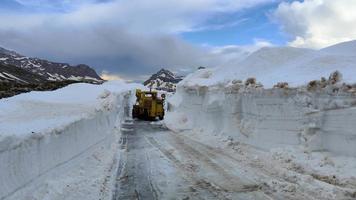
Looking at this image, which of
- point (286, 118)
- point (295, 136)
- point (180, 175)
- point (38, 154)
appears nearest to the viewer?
point (38, 154)

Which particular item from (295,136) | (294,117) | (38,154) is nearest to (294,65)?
(294,117)

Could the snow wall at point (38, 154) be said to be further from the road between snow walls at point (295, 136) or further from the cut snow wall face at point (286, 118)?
the cut snow wall face at point (286, 118)

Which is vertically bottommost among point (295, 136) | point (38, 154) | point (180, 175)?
point (180, 175)

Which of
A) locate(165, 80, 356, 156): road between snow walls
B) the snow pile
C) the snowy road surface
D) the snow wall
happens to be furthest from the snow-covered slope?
the snow wall

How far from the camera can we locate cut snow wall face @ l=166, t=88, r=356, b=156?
13150 millimetres

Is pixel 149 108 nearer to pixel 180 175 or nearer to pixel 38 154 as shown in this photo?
pixel 180 175

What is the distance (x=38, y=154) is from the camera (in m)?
9.73

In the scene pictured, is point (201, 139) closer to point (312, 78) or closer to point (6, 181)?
point (312, 78)

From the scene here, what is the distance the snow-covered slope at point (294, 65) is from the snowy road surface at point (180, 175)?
3.86m

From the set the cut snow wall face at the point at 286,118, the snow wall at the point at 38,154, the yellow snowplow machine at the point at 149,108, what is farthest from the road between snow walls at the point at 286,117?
the yellow snowplow machine at the point at 149,108

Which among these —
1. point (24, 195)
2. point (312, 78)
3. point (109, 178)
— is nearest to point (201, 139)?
point (312, 78)

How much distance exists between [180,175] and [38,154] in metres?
3.81

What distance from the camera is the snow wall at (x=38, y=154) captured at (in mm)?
8242

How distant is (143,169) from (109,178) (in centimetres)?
167
